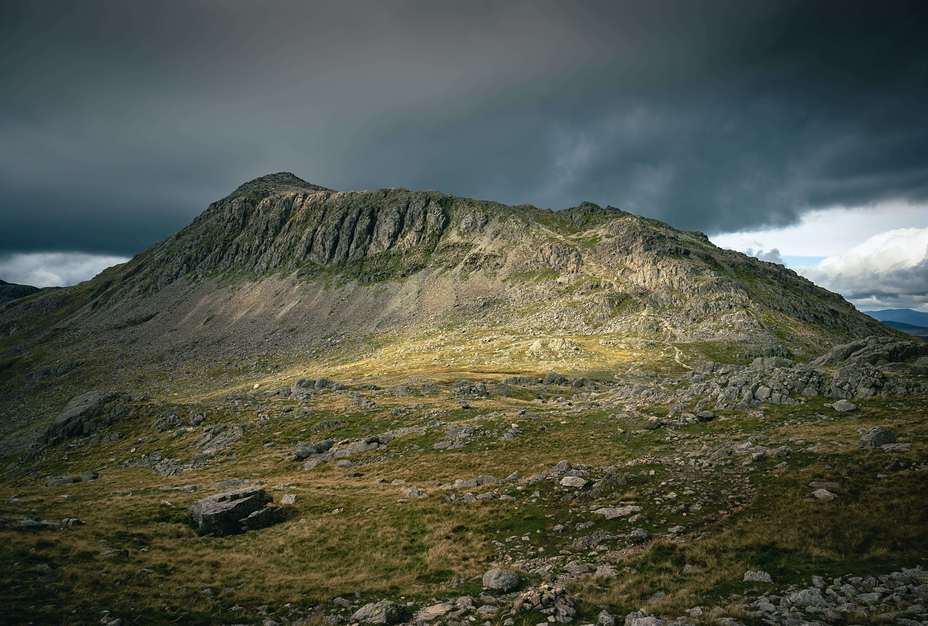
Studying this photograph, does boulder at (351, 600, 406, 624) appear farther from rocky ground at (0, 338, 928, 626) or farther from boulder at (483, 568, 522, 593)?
boulder at (483, 568, 522, 593)

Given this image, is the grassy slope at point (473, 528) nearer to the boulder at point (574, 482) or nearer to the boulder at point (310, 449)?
the boulder at point (574, 482)

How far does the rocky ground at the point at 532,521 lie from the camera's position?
1582 cm

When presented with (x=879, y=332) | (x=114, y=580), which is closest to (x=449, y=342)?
(x=114, y=580)

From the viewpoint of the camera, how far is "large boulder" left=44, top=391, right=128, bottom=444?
210 ft

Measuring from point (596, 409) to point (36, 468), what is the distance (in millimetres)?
71990

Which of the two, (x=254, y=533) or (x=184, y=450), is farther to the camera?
(x=184, y=450)

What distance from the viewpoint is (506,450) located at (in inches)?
1571

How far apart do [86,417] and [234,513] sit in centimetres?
5569

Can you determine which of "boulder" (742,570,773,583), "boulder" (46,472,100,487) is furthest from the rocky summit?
"boulder" (46,472,100,487)

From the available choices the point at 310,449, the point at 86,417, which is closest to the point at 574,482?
the point at 310,449

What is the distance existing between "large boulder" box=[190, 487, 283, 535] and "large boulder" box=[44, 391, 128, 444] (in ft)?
163

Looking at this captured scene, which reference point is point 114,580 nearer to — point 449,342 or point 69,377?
point 449,342

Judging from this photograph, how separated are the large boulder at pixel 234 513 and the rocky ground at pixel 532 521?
5.0 inches

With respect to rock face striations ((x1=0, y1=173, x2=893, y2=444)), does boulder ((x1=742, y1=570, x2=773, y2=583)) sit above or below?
below
